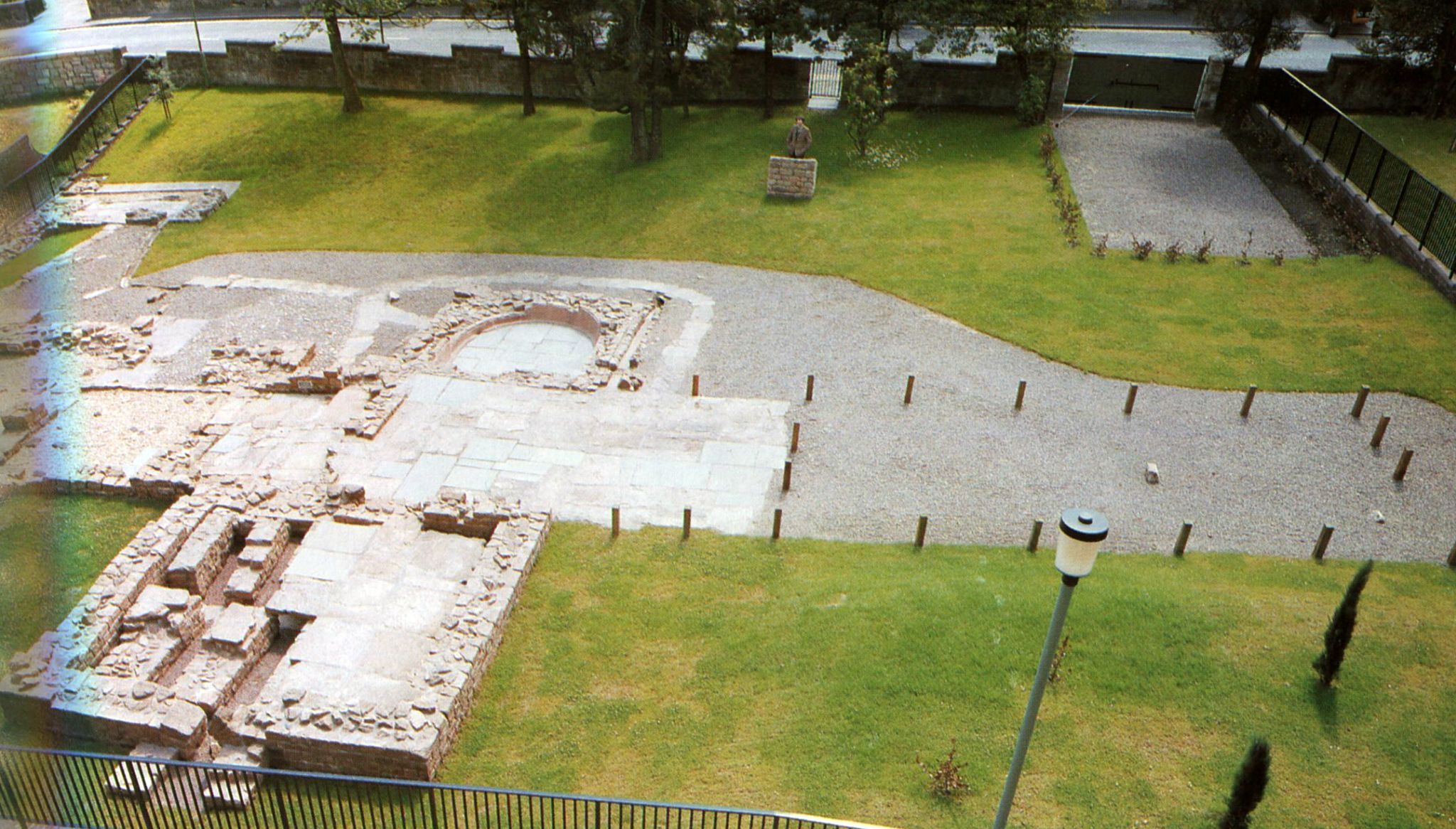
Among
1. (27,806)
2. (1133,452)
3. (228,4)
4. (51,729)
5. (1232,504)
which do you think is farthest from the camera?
(228,4)

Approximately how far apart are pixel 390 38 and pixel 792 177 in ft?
77.3

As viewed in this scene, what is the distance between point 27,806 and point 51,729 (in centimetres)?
191

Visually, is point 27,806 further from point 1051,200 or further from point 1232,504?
point 1051,200

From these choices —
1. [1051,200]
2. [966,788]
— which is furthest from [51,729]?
[1051,200]

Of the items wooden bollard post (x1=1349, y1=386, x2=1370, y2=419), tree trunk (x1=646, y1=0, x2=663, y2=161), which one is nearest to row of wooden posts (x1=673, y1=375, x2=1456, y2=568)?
wooden bollard post (x1=1349, y1=386, x2=1370, y2=419)

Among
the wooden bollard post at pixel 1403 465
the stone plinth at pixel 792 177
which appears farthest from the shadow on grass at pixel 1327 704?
the stone plinth at pixel 792 177

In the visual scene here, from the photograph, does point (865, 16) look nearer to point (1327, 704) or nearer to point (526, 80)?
point (526, 80)

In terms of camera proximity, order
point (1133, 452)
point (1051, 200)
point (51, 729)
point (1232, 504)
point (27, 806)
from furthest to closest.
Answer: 1. point (1051, 200)
2. point (1133, 452)
3. point (1232, 504)
4. point (51, 729)
5. point (27, 806)

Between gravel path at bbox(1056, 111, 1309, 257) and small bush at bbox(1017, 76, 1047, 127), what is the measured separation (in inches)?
36.6

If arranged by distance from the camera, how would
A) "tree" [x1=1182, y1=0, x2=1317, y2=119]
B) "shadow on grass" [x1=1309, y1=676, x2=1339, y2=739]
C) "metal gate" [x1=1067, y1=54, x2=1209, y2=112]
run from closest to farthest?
"shadow on grass" [x1=1309, y1=676, x2=1339, y2=739] < "tree" [x1=1182, y1=0, x2=1317, y2=119] < "metal gate" [x1=1067, y1=54, x2=1209, y2=112]

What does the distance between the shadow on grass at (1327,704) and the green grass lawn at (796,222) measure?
8.89m

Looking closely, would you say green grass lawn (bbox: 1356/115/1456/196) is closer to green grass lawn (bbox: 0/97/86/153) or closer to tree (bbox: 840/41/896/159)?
tree (bbox: 840/41/896/159)

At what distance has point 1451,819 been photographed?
10.3 meters

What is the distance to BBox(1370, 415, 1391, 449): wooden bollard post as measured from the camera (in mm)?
17250
